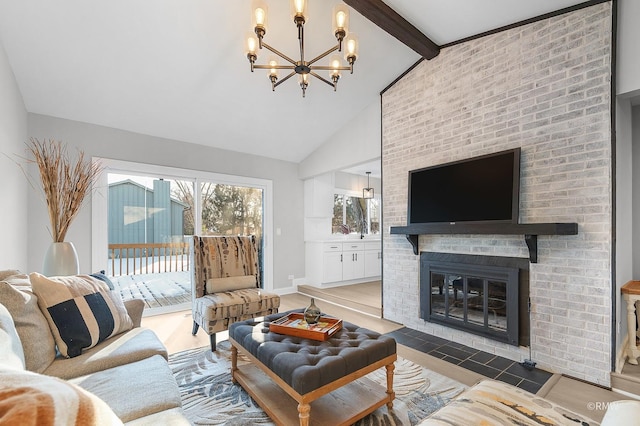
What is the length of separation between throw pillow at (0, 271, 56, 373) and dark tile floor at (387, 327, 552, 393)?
279 centimetres

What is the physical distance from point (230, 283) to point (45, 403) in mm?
2926

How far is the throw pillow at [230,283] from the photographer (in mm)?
3176

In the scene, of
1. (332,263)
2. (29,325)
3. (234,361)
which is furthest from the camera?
(332,263)

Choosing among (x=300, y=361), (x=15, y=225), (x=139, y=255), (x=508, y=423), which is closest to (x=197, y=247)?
(x=139, y=255)

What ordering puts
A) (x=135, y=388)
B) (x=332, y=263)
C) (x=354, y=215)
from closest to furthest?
(x=135, y=388)
(x=332, y=263)
(x=354, y=215)

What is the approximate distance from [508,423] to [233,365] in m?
1.80

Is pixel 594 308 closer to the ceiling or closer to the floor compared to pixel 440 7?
closer to the floor

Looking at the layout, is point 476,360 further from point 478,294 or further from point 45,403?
point 45,403

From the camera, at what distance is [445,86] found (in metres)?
3.26

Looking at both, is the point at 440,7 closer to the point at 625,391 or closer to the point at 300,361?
the point at 300,361

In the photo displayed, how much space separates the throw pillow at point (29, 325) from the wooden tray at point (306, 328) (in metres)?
1.20

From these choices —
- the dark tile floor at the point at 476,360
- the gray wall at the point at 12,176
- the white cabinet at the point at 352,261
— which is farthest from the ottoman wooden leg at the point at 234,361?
the white cabinet at the point at 352,261

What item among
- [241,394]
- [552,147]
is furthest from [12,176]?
[552,147]

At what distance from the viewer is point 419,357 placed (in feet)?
8.99
